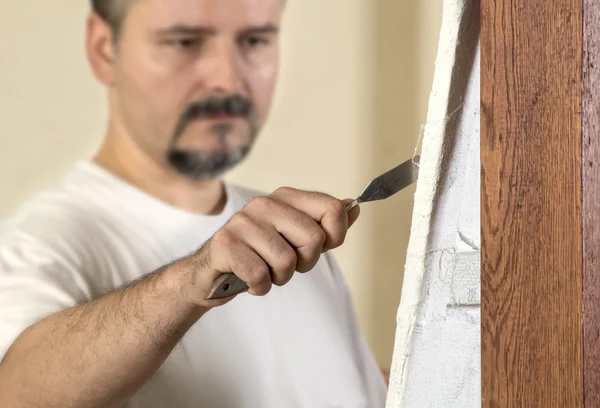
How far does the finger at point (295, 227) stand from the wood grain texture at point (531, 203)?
13cm

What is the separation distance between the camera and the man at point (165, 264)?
737mm

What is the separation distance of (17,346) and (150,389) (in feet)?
0.77

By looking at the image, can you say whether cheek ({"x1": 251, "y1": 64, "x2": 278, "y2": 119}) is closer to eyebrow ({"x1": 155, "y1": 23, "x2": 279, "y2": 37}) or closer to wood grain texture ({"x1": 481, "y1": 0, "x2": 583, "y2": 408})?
eyebrow ({"x1": 155, "y1": 23, "x2": 279, "y2": 37})

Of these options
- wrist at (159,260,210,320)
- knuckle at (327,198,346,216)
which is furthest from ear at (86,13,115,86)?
knuckle at (327,198,346,216)

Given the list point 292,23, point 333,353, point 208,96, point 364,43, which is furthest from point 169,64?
point 333,353

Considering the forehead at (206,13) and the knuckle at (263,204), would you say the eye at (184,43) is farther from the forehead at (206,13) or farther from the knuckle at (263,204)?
the knuckle at (263,204)

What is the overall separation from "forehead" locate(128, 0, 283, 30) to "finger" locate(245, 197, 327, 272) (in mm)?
811

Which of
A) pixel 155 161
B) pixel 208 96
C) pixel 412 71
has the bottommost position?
pixel 155 161

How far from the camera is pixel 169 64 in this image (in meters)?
1.31

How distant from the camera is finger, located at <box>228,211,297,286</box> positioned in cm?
57

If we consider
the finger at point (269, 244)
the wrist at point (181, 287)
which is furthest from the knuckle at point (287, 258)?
the wrist at point (181, 287)

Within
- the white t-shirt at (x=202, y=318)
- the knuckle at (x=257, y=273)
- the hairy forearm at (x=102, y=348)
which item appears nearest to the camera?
the knuckle at (x=257, y=273)

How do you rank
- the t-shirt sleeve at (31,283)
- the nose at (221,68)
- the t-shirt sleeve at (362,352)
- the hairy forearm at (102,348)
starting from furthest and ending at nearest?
the nose at (221,68) → the t-shirt sleeve at (362,352) → the t-shirt sleeve at (31,283) → the hairy forearm at (102,348)

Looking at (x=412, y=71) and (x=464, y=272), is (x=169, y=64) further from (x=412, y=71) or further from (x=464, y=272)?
(x=464, y=272)
